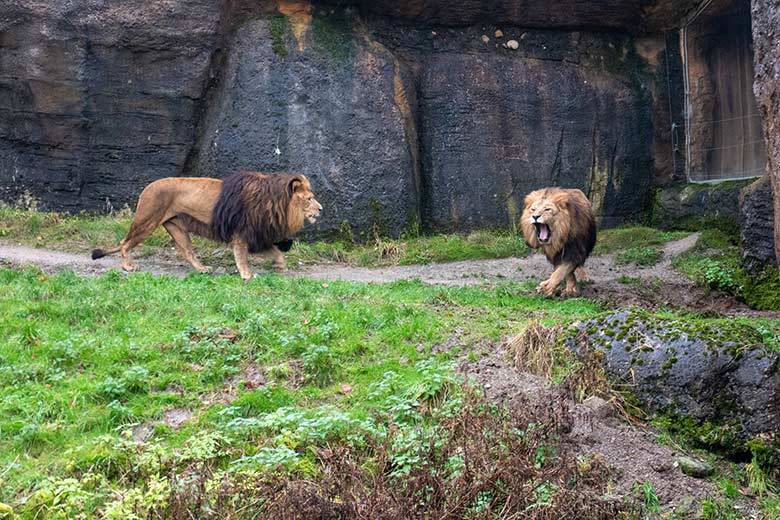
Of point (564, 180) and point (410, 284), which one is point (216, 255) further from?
point (564, 180)

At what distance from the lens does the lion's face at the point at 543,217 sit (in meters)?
11.4

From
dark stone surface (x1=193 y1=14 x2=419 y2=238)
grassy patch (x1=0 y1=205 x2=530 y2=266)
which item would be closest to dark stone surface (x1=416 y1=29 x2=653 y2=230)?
dark stone surface (x1=193 y1=14 x2=419 y2=238)

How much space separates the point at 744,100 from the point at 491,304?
8.72 meters

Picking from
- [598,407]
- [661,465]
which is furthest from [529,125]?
[661,465]

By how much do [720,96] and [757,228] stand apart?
6117 millimetres

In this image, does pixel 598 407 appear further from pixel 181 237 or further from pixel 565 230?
pixel 181 237

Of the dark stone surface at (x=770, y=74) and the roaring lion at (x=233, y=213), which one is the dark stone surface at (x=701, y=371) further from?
the roaring lion at (x=233, y=213)

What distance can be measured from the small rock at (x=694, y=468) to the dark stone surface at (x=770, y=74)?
5.25 feet

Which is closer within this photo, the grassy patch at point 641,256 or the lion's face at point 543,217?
the lion's face at point 543,217

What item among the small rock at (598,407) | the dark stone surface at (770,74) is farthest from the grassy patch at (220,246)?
the dark stone surface at (770,74)

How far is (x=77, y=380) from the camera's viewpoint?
7.36 metres

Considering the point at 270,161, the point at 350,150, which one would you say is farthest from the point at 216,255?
the point at 350,150

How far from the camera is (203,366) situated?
25.3 ft

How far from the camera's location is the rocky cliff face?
15.4 m
